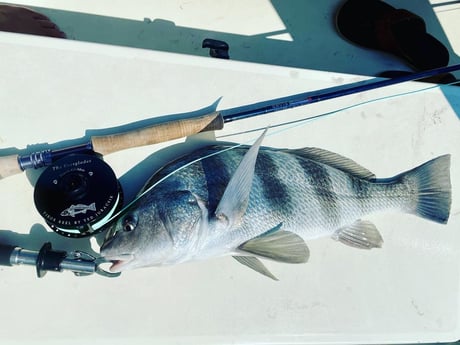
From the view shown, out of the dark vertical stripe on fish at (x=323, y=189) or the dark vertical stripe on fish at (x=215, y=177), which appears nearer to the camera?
the dark vertical stripe on fish at (x=215, y=177)

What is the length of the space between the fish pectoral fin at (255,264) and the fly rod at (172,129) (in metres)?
0.45

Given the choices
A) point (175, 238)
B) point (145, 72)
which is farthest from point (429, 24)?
point (175, 238)

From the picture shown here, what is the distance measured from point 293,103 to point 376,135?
36 centimetres

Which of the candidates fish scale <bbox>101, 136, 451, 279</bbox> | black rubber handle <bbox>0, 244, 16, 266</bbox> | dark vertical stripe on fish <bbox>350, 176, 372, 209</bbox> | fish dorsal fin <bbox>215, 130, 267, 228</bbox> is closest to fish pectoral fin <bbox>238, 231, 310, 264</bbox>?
fish scale <bbox>101, 136, 451, 279</bbox>

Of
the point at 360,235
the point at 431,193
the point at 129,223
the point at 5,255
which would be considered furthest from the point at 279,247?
the point at 5,255

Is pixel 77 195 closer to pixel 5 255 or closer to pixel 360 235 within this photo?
pixel 5 255

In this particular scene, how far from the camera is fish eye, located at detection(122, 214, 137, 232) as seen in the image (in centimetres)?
127

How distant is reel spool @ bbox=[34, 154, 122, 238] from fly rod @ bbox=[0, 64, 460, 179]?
0.05 metres

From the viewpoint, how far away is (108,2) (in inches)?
75.3

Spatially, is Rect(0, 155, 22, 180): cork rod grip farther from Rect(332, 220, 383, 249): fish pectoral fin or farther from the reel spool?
Rect(332, 220, 383, 249): fish pectoral fin

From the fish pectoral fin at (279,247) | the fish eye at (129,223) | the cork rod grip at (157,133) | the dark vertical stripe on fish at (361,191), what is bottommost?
the fish pectoral fin at (279,247)

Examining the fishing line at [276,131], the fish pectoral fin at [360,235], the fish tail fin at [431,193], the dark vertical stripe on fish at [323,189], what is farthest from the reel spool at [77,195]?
the fish tail fin at [431,193]

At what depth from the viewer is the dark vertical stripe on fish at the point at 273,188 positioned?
140 cm

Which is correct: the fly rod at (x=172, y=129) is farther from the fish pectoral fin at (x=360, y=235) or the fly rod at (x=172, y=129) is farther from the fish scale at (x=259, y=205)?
the fish pectoral fin at (x=360, y=235)
